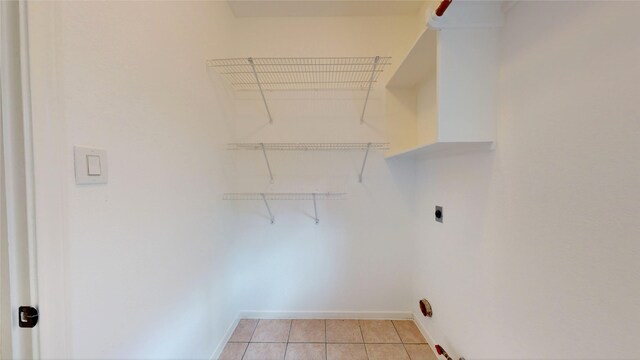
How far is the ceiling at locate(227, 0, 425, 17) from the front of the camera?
1.96 meters

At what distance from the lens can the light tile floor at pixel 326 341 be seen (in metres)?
1.77

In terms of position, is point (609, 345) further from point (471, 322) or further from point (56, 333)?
point (56, 333)

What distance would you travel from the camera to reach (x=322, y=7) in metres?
2.01

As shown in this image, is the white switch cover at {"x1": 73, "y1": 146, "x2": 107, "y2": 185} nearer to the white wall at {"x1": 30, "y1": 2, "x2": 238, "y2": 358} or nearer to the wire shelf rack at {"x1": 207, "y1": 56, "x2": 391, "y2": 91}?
the white wall at {"x1": 30, "y1": 2, "x2": 238, "y2": 358}

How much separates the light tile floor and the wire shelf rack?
6.75 feet

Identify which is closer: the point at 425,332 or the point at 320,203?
the point at 425,332

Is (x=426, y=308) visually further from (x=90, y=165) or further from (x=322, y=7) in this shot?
(x=322, y=7)

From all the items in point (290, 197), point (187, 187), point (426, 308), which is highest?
point (187, 187)

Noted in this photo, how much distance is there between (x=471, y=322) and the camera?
1.36 meters

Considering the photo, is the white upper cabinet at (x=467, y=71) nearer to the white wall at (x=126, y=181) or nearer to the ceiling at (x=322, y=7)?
the ceiling at (x=322, y=7)

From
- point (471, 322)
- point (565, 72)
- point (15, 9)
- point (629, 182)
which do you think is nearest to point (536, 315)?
point (471, 322)

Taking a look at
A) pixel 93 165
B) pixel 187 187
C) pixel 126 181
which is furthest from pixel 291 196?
pixel 93 165

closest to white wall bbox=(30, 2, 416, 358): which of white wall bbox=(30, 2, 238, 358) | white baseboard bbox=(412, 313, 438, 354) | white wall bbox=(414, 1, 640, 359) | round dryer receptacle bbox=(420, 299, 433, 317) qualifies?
white wall bbox=(30, 2, 238, 358)

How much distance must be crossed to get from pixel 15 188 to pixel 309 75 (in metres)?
1.90
